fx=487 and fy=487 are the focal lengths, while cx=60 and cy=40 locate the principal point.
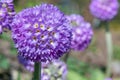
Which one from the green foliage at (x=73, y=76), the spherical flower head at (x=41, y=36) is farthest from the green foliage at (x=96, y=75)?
the spherical flower head at (x=41, y=36)

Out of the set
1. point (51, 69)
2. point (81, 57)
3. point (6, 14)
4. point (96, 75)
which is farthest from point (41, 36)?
point (81, 57)

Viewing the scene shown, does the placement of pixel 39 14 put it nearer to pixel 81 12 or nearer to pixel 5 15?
pixel 5 15

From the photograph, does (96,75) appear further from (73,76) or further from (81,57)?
(81,57)

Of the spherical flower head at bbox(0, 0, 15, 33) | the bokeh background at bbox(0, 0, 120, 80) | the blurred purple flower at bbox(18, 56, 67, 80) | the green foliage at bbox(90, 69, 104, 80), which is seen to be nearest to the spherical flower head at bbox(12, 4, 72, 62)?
the spherical flower head at bbox(0, 0, 15, 33)

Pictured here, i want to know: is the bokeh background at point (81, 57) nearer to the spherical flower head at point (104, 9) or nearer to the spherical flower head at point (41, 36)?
the spherical flower head at point (104, 9)

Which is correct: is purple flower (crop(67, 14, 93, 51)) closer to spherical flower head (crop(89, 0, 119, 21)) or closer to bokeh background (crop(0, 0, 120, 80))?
bokeh background (crop(0, 0, 120, 80))
